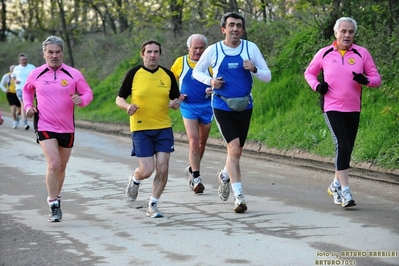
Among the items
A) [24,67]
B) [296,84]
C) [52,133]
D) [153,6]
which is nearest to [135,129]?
[52,133]

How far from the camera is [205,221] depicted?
29.5 feet

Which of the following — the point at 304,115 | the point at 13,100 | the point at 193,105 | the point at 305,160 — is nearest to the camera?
the point at 193,105

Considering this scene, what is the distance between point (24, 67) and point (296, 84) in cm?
798

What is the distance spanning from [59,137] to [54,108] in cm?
31

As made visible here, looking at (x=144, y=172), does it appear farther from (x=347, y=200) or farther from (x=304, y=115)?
(x=304, y=115)

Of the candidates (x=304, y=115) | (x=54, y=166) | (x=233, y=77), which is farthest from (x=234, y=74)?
(x=304, y=115)

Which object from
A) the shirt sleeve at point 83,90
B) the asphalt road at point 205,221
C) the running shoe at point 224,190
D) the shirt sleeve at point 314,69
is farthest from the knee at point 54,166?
the shirt sleeve at point 314,69

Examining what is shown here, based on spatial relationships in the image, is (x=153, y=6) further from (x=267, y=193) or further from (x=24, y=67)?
(x=267, y=193)

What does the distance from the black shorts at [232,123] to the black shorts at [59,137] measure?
165 cm

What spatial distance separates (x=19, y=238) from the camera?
27.5 ft

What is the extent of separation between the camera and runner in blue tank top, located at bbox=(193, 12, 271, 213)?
9.62 meters

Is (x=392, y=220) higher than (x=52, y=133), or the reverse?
(x=52, y=133)

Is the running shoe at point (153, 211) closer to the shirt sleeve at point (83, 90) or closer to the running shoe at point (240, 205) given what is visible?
the running shoe at point (240, 205)

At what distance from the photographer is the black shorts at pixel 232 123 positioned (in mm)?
9750
